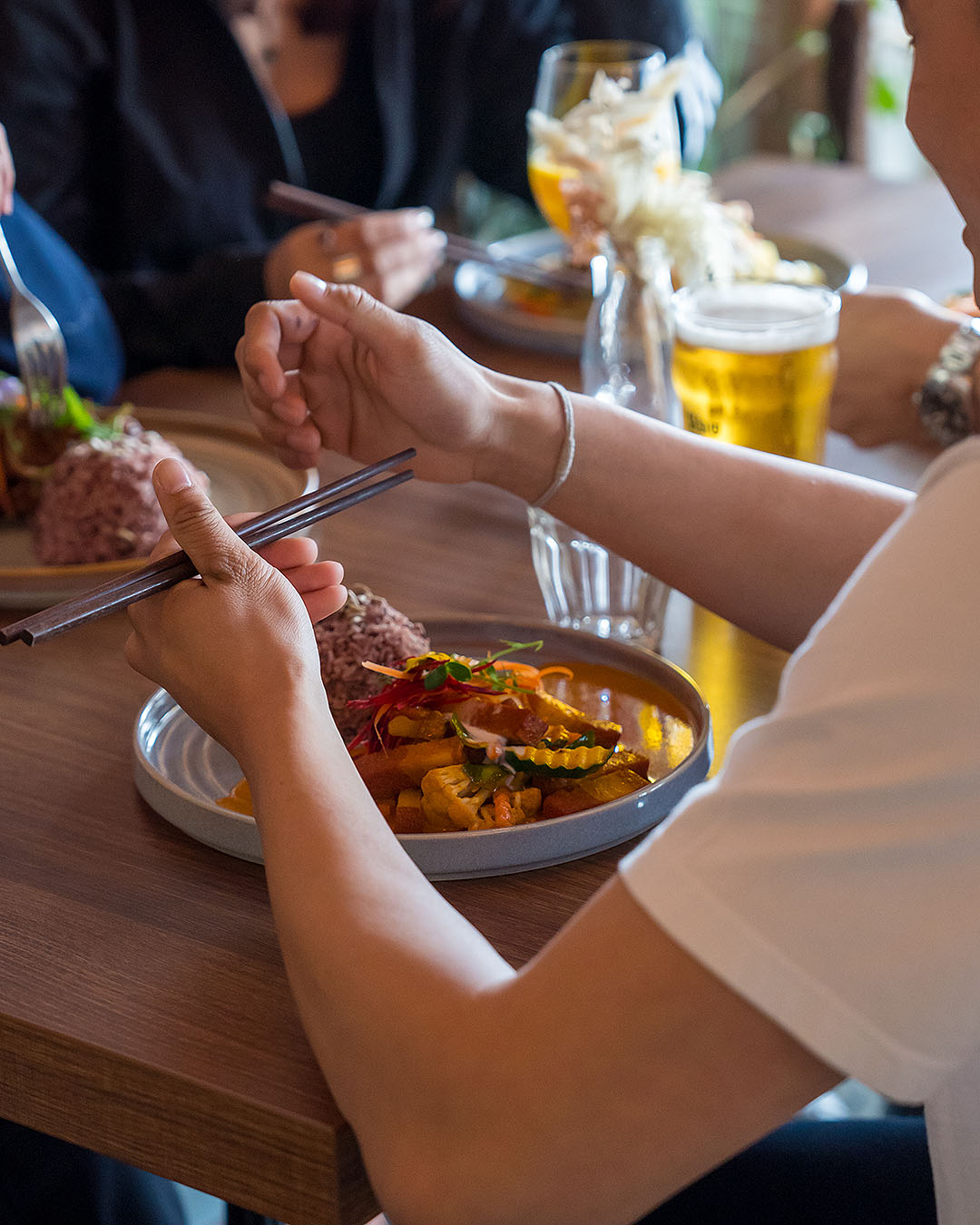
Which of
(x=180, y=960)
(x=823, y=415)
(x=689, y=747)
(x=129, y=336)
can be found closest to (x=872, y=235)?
(x=823, y=415)

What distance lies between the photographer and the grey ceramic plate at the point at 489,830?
0.76 m

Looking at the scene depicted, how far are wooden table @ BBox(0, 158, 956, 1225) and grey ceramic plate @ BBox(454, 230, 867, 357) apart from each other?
2.37 feet

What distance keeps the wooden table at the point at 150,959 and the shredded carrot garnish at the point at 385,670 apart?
151 millimetres

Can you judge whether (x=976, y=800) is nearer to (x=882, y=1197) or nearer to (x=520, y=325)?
(x=882, y=1197)

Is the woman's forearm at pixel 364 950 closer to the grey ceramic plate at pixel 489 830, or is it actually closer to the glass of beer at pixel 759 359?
the grey ceramic plate at pixel 489 830

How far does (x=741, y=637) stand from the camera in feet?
3.64

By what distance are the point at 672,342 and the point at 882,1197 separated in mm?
766

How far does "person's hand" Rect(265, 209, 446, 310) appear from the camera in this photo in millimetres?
1698

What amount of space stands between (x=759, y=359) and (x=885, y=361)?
0.34m

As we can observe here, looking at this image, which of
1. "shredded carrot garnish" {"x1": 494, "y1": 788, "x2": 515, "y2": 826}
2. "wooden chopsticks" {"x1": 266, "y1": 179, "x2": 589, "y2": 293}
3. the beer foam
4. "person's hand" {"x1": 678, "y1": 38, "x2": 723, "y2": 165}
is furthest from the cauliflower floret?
"person's hand" {"x1": 678, "y1": 38, "x2": 723, "y2": 165}

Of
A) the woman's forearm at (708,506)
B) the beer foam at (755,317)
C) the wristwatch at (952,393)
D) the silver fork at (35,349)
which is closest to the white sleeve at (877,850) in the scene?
the woman's forearm at (708,506)

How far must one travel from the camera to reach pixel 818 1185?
3.07 ft

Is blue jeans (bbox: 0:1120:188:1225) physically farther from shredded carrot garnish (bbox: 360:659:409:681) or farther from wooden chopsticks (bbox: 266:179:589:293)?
wooden chopsticks (bbox: 266:179:589:293)

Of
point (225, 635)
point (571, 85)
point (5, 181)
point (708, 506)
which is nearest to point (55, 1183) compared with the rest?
point (225, 635)
